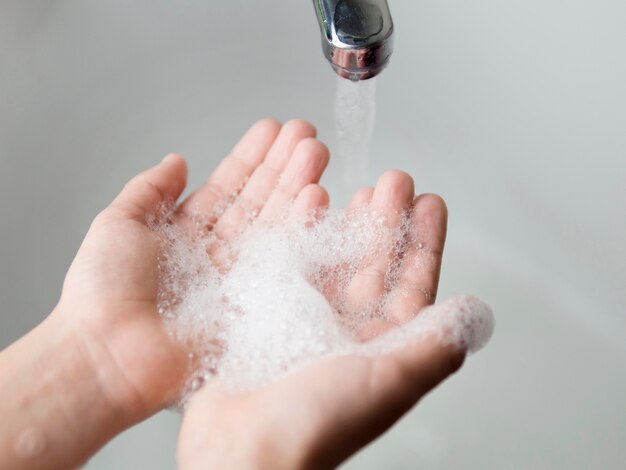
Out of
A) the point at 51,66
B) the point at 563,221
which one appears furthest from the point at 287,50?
the point at 563,221

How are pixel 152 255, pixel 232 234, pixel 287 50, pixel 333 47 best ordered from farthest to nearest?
1. pixel 287 50
2. pixel 232 234
3. pixel 152 255
4. pixel 333 47

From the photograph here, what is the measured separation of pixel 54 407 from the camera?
1.94 feet

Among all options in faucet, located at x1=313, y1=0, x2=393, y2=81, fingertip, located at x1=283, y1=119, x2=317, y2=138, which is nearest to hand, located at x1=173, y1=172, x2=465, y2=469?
faucet, located at x1=313, y1=0, x2=393, y2=81

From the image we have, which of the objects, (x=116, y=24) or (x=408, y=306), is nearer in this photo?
(x=408, y=306)

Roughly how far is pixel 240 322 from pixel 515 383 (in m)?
0.51

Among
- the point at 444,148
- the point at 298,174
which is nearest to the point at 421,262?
the point at 298,174

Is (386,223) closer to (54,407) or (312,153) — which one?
(312,153)

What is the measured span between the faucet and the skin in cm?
19

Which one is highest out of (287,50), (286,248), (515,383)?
(287,50)

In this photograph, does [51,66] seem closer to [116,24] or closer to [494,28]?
[116,24]

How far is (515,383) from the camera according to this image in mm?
988

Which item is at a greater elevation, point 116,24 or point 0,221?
point 116,24

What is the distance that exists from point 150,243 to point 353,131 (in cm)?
42

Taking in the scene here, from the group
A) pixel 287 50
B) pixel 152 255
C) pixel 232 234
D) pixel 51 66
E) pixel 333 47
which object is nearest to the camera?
pixel 333 47
